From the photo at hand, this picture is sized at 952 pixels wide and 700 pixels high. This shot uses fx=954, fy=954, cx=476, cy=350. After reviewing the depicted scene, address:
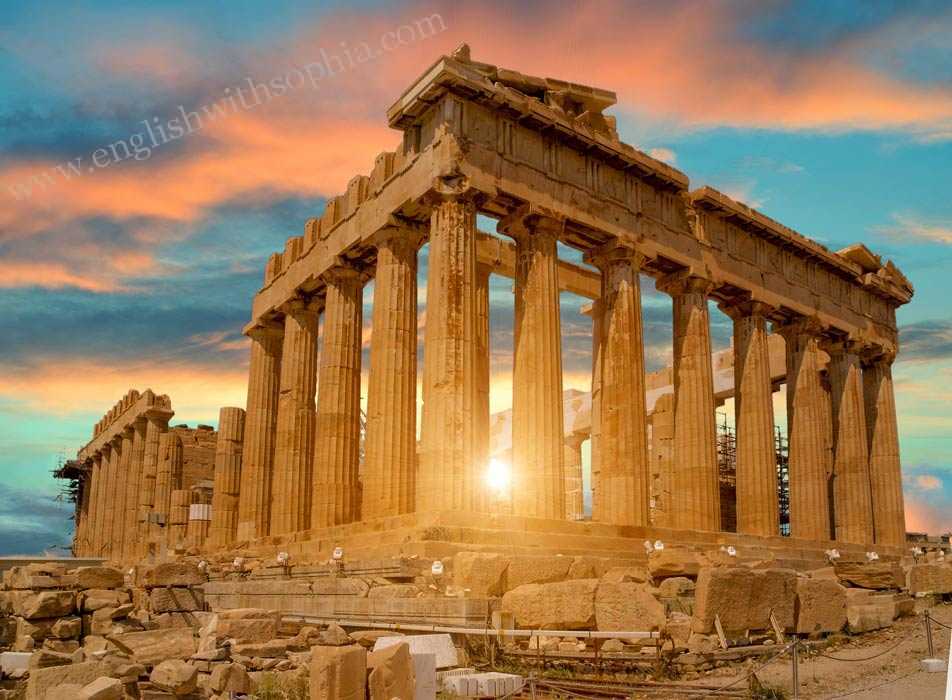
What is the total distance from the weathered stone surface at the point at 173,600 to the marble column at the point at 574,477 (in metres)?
25.6

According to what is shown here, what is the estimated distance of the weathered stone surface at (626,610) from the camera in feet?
42.9

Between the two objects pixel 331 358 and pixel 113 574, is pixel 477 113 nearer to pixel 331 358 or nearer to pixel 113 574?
pixel 331 358

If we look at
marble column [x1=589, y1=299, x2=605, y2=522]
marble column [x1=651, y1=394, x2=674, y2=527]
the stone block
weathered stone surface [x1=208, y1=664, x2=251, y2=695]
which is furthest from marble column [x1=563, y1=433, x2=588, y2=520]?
weathered stone surface [x1=208, y1=664, x2=251, y2=695]

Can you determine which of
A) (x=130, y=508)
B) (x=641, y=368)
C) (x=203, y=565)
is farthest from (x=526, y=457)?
(x=130, y=508)

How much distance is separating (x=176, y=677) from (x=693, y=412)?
20.5m

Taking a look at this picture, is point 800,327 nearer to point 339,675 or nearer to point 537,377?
point 537,377

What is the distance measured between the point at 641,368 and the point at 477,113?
27.1 feet

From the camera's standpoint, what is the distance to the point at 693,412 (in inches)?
1115

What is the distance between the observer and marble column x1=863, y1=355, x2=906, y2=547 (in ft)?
118

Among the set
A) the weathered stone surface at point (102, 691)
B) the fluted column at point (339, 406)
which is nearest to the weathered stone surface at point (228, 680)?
the weathered stone surface at point (102, 691)

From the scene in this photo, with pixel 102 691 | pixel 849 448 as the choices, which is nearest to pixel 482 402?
pixel 102 691

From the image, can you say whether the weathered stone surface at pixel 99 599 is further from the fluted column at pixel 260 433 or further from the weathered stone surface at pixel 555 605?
the fluted column at pixel 260 433

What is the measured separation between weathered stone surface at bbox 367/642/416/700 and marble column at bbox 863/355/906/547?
31.4 meters

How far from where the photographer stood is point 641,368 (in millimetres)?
26266
